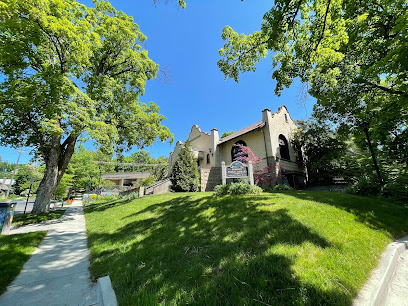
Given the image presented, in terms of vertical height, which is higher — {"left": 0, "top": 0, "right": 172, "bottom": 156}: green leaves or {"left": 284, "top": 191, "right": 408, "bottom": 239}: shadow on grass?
{"left": 0, "top": 0, "right": 172, "bottom": 156}: green leaves

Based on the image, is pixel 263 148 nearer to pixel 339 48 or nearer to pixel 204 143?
pixel 204 143

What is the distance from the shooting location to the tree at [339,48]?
17.8 ft

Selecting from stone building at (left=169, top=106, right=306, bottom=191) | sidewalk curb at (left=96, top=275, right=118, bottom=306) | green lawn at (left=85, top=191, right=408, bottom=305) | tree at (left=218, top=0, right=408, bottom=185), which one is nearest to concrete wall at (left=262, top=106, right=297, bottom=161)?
stone building at (left=169, top=106, right=306, bottom=191)

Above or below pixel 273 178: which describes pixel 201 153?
above

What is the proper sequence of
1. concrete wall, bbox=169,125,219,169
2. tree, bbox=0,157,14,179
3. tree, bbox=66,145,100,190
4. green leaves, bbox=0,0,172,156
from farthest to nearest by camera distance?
tree, bbox=0,157,14,179 < tree, bbox=66,145,100,190 < concrete wall, bbox=169,125,219,169 < green leaves, bbox=0,0,172,156

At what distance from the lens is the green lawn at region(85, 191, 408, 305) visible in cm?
222

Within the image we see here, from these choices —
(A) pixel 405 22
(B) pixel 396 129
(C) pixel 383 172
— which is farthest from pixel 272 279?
(B) pixel 396 129

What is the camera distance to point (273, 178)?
45.1ft

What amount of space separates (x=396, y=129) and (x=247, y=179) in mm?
10868

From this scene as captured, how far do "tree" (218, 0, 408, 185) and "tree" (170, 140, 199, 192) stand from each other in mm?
8331

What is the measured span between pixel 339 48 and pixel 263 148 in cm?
868

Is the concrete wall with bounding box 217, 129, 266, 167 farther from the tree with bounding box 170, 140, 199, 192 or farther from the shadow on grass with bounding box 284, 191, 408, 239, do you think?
the shadow on grass with bounding box 284, 191, 408, 239

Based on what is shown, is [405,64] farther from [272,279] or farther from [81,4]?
[81,4]

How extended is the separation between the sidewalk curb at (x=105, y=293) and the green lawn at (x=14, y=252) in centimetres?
161
